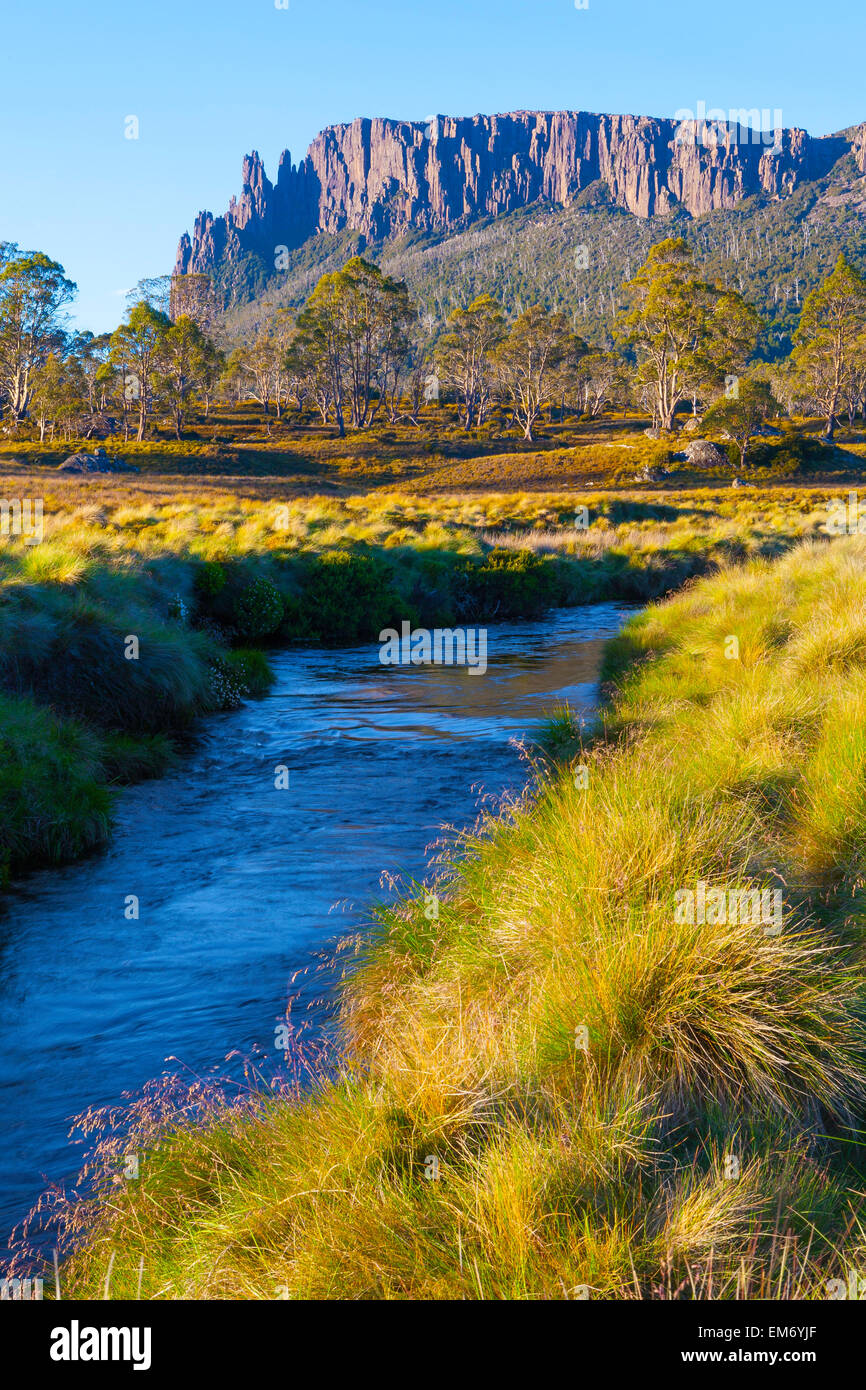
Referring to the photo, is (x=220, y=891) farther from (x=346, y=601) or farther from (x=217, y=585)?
(x=346, y=601)

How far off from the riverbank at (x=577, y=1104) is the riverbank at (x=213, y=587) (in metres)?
4.19

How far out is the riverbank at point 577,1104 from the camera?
7.28 ft

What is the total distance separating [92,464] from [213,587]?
36847 mm

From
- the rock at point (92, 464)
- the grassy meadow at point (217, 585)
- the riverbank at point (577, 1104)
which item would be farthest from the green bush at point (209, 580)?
the rock at point (92, 464)

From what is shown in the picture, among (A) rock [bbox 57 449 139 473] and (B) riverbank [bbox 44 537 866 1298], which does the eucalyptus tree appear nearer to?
(A) rock [bbox 57 449 139 473]

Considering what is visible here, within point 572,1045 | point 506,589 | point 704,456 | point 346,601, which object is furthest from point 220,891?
point 704,456

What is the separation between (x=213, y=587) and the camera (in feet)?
51.3

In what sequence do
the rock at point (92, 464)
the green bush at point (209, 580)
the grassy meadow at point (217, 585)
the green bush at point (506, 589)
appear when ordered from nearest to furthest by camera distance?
the grassy meadow at point (217, 585) → the green bush at point (209, 580) → the green bush at point (506, 589) → the rock at point (92, 464)

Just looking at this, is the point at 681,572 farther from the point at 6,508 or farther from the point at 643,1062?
the point at 643,1062

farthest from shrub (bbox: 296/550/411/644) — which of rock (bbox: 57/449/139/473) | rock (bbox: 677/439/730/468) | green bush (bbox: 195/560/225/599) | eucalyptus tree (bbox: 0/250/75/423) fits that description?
eucalyptus tree (bbox: 0/250/75/423)

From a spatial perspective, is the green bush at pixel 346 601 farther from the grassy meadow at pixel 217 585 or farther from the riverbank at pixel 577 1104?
the riverbank at pixel 577 1104

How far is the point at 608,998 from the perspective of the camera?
3.05 m
